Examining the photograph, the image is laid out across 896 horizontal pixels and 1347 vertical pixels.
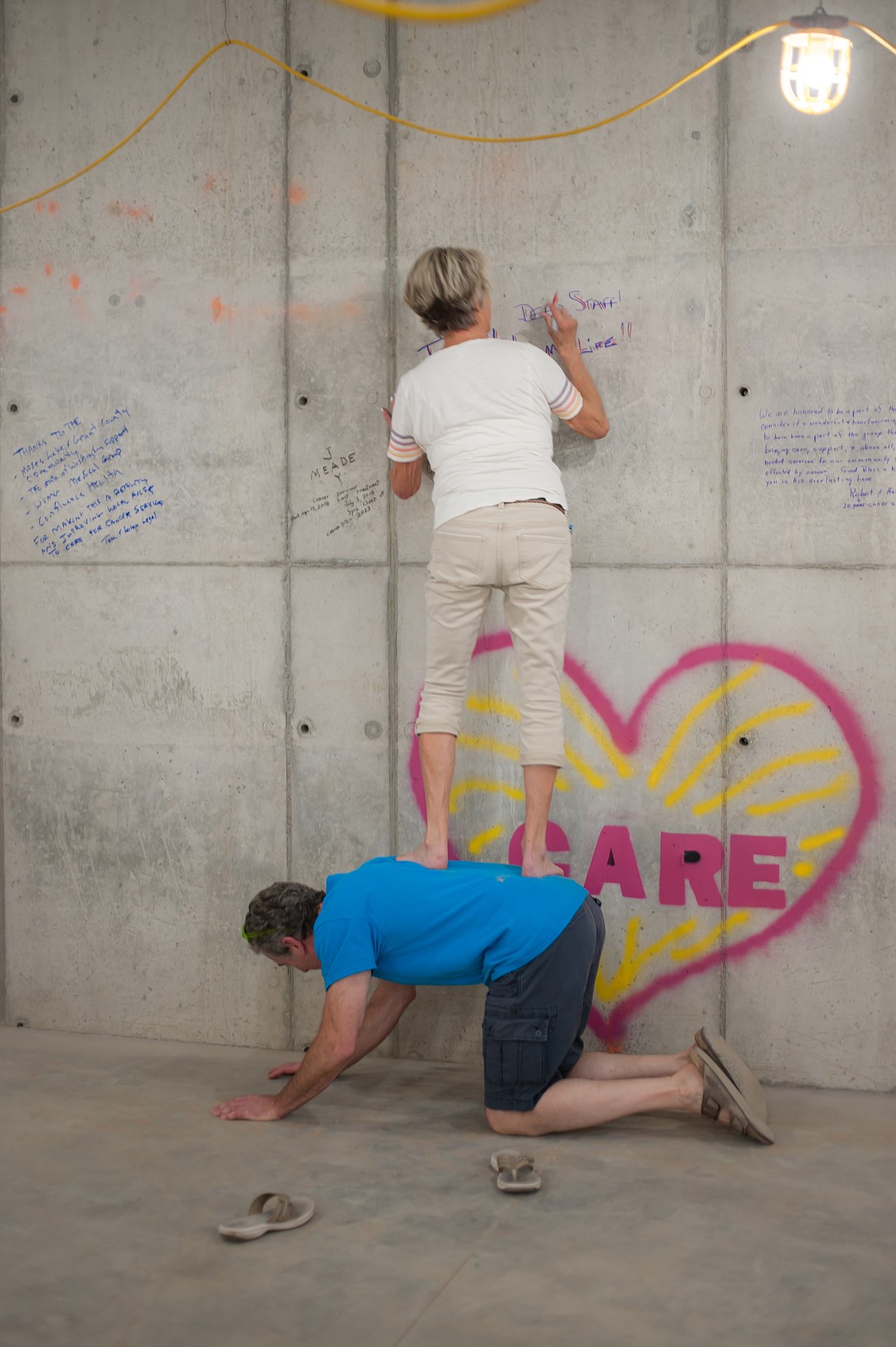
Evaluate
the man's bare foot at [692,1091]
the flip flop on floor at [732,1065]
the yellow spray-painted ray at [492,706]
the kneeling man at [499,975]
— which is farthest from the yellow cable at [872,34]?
the man's bare foot at [692,1091]

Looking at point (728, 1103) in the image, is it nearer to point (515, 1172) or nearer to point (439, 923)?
point (515, 1172)

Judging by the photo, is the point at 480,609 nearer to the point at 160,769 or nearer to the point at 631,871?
the point at 631,871

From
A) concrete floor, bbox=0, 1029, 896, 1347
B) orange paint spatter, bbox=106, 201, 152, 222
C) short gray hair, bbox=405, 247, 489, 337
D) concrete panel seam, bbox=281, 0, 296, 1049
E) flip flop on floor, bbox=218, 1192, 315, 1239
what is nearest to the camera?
concrete floor, bbox=0, 1029, 896, 1347

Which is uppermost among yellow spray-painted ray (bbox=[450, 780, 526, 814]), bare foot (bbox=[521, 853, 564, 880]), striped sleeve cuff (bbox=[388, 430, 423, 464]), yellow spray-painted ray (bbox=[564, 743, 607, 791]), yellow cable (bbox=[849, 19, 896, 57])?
yellow cable (bbox=[849, 19, 896, 57])

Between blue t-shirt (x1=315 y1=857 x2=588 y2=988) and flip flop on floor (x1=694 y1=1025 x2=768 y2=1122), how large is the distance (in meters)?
0.48

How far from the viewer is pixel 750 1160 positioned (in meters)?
3.24

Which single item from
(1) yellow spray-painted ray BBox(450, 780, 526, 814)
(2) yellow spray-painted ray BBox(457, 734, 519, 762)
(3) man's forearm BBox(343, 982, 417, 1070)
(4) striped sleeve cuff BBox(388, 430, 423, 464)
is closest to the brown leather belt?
(4) striped sleeve cuff BBox(388, 430, 423, 464)

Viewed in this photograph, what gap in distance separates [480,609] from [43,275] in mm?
2029

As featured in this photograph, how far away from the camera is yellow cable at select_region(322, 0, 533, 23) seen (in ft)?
13.0

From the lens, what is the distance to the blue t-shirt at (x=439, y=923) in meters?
3.38

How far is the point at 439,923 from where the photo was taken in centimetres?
342

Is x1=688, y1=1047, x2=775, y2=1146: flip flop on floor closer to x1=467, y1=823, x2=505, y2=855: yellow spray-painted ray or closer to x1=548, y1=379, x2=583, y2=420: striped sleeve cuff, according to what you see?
x1=467, y1=823, x2=505, y2=855: yellow spray-painted ray

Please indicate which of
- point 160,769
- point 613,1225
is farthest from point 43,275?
point 613,1225

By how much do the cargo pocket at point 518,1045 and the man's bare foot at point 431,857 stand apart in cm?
45
